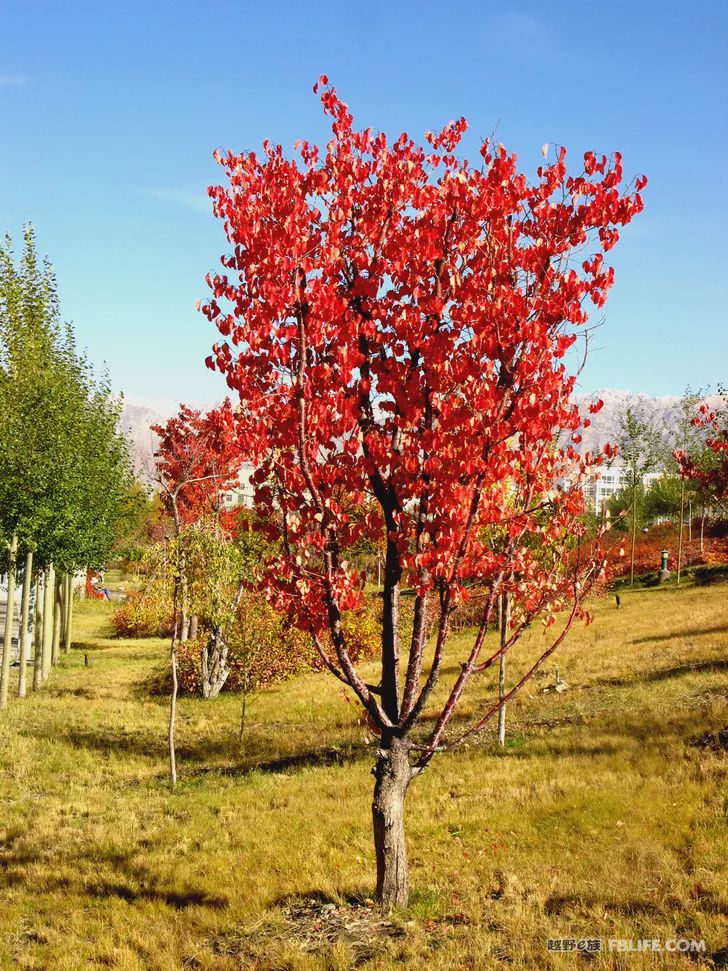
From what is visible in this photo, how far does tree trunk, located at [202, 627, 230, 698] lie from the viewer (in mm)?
30031

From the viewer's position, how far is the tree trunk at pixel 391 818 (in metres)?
8.77

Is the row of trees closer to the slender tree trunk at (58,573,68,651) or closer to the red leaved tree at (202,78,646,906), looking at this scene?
the slender tree trunk at (58,573,68,651)

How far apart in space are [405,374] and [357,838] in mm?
8609

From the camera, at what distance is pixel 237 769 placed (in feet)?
63.4

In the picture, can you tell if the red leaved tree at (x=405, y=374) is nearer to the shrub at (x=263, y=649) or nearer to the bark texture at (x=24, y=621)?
the shrub at (x=263, y=649)

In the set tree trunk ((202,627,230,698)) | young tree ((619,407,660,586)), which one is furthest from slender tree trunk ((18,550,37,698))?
young tree ((619,407,660,586))

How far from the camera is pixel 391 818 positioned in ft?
28.7

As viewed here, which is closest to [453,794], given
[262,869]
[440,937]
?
[262,869]

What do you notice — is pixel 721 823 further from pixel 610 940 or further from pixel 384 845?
pixel 384 845

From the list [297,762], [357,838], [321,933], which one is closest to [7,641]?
[297,762]

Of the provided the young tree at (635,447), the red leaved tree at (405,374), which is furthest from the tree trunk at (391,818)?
the young tree at (635,447)

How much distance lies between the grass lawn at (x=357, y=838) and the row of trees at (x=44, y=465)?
17.8ft

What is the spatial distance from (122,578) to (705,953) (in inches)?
3226

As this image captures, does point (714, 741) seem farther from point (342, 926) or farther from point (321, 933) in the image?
point (321, 933)
